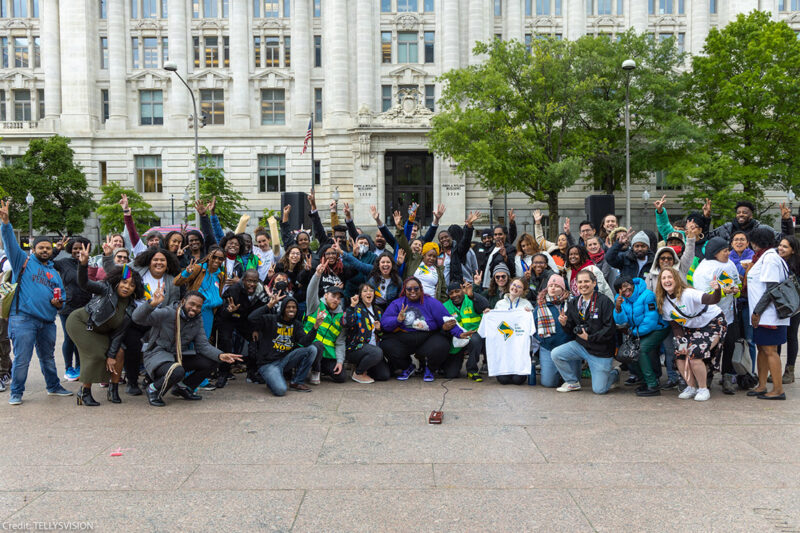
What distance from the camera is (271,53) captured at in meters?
47.2

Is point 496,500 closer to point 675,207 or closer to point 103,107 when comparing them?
point 675,207

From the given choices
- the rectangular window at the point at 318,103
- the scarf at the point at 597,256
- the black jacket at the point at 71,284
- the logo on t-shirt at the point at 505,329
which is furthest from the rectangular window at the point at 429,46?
the black jacket at the point at 71,284

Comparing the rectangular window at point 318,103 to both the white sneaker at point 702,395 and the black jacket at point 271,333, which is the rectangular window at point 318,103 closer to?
the black jacket at point 271,333

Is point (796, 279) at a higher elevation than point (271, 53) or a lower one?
lower

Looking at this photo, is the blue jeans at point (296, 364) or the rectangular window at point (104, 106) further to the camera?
the rectangular window at point (104, 106)

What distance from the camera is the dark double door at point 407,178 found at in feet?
147

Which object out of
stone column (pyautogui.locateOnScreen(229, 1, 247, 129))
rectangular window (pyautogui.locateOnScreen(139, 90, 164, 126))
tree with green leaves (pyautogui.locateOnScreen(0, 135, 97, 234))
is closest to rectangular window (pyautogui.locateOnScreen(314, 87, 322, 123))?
stone column (pyautogui.locateOnScreen(229, 1, 247, 129))

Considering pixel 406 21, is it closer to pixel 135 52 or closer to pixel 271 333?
pixel 135 52

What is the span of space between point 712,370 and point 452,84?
29.0m

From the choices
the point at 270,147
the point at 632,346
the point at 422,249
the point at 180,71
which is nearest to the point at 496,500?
the point at 632,346

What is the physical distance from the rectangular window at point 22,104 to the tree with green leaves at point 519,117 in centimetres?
3124

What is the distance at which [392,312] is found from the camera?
9906 mm

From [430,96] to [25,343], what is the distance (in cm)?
4040

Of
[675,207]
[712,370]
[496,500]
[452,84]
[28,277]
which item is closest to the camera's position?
[496,500]
